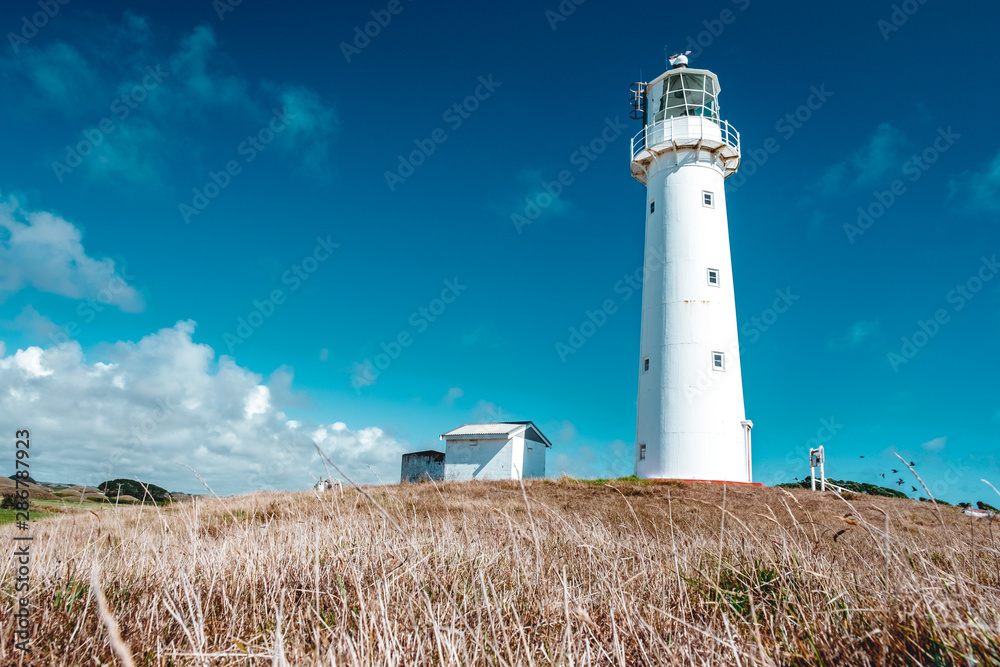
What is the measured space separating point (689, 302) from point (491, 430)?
441 inches

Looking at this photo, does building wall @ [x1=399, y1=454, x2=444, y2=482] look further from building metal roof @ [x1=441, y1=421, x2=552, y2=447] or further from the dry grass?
the dry grass

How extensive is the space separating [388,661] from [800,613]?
2000mm

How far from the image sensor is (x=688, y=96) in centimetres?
2498

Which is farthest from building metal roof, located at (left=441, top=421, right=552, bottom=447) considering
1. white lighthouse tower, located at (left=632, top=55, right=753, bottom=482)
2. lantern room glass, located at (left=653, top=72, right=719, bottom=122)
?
lantern room glass, located at (left=653, top=72, right=719, bottom=122)

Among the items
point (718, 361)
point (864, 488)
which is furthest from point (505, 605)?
point (864, 488)

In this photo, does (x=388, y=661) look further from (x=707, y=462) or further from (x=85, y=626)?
(x=707, y=462)

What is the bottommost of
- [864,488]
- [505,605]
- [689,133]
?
[505,605]

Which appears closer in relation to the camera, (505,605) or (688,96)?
(505,605)

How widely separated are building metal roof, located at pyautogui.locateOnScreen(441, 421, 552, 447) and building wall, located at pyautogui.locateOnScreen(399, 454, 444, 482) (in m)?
1.56

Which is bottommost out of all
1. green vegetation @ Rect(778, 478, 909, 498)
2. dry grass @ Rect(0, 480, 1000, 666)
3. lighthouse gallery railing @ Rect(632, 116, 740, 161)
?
dry grass @ Rect(0, 480, 1000, 666)

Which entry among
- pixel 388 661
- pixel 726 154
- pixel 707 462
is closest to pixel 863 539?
pixel 388 661

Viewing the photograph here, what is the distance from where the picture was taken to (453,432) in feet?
97.0

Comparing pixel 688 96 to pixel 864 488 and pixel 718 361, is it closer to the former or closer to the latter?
pixel 718 361

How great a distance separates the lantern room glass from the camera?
2481cm
